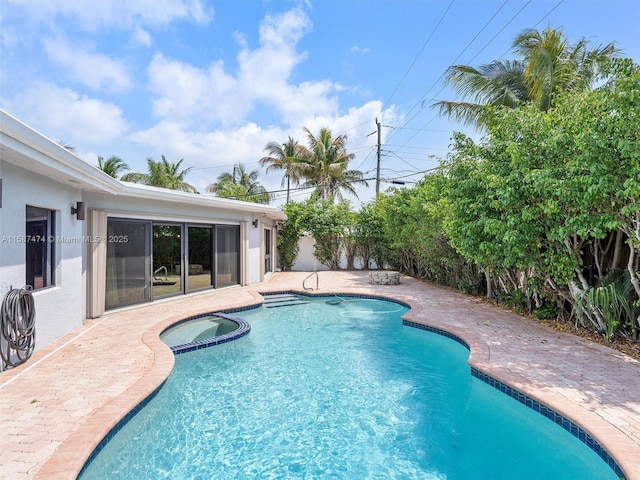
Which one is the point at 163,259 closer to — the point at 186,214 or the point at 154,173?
the point at 186,214

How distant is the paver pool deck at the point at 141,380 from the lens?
364 centimetres

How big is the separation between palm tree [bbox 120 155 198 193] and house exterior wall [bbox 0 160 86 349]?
2426 centimetres

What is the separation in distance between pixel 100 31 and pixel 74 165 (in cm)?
652

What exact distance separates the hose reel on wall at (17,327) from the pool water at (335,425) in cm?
247

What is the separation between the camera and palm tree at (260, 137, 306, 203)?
28884 mm

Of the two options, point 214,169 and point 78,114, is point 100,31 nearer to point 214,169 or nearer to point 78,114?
point 78,114

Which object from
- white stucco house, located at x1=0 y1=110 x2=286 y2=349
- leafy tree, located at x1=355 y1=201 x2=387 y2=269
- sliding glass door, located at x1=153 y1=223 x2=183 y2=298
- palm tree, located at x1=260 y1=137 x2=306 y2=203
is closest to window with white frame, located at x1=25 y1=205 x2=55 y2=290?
white stucco house, located at x1=0 y1=110 x2=286 y2=349

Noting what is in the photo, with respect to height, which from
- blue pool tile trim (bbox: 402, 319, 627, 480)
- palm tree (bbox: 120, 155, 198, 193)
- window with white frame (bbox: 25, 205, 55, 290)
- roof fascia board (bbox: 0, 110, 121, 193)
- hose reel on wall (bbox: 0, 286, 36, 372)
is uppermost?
palm tree (bbox: 120, 155, 198, 193)

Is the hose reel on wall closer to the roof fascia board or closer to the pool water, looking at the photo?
the roof fascia board

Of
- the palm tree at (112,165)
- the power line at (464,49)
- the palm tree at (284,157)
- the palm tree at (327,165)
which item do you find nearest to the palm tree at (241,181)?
the palm tree at (284,157)

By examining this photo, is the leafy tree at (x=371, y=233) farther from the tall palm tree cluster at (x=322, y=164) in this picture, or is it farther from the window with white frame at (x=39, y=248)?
the window with white frame at (x=39, y=248)

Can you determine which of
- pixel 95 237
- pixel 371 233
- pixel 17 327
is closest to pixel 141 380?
pixel 17 327

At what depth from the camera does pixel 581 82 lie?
12359 mm

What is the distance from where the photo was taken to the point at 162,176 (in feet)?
101
